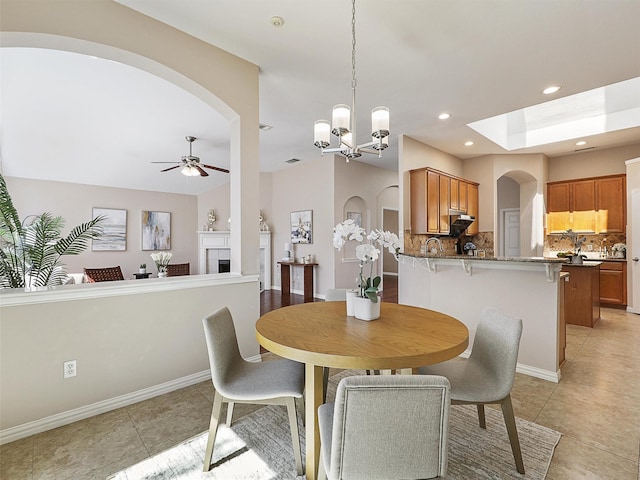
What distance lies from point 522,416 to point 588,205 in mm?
5496

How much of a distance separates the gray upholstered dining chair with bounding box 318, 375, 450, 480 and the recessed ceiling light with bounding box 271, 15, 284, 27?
8.05 feet

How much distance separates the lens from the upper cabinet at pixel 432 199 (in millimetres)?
4695

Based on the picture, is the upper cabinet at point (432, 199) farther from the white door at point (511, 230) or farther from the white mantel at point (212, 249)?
the white mantel at point (212, 249)

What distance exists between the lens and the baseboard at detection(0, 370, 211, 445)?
1872 mm

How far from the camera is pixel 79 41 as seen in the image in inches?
77.6

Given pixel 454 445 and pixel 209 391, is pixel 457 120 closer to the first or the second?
pixel 454 445

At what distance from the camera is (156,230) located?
24.4ft

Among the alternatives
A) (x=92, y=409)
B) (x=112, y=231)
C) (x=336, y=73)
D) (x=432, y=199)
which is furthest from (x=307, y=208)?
(x=92, y=409)

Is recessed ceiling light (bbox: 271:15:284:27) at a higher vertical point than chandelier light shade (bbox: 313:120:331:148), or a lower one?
higher

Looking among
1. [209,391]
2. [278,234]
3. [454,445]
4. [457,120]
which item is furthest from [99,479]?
[278,234]

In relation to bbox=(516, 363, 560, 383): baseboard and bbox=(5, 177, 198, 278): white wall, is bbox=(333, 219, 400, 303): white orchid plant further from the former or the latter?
bbox=(5, 177, 198, 278): white wall

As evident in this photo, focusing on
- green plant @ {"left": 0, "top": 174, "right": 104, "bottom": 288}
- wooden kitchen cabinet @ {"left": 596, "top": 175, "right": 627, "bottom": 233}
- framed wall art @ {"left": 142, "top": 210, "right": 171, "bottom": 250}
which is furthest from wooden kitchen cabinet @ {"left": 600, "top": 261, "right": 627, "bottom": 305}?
framed wall art @ {"left": 142, "top": 210, "right": 171, "bottom": 250}

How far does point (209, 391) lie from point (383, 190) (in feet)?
19.0

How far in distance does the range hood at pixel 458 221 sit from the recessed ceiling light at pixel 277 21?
4041 millimetres
